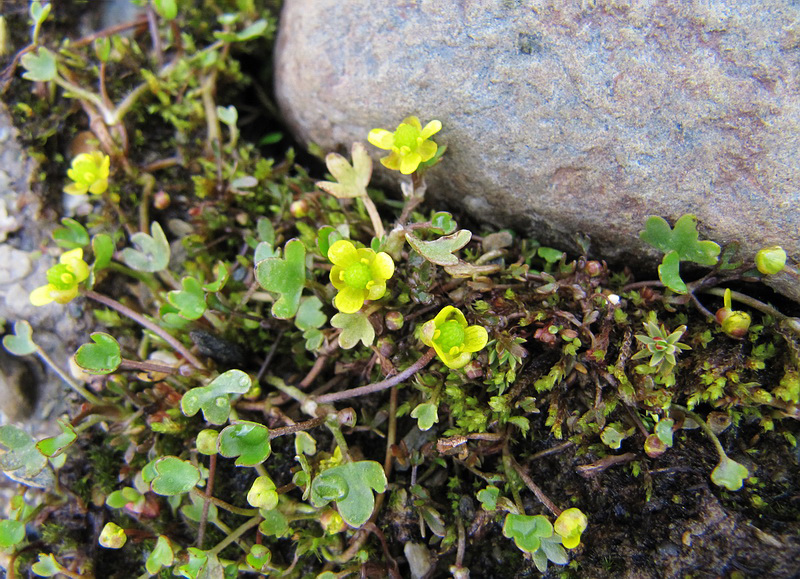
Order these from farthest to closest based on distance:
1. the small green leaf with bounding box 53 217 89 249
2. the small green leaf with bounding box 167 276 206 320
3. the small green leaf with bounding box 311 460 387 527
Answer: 1. the small green leaf with bounding box 53 217 89 249
2. the small green leaf with bounding box 167 276 206 320
3. the small green leaf with bounding box 311 460 387 527

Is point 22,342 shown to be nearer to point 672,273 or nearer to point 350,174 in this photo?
point 350,174

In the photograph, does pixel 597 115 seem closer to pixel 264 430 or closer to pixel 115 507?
pixel 264 430

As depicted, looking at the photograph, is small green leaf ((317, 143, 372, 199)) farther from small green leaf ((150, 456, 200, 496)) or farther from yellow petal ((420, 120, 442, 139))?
small green leaf ((150, 456, 200, 496))

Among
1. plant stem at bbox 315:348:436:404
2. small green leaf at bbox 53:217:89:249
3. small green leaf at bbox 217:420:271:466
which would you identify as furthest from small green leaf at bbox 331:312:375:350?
small green leaf at bbox 53:217:89:249

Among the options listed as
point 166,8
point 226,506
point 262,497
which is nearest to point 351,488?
point 262,497

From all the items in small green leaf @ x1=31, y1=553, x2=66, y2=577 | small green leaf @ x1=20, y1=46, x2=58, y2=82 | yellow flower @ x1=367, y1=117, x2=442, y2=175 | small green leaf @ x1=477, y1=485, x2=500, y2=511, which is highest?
small green leaf @ x1=20, y1=46, x2=58, y2=82

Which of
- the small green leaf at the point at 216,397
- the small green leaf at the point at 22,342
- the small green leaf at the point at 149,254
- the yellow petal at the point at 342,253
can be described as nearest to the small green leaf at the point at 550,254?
the yellow petal at the point at 342,253

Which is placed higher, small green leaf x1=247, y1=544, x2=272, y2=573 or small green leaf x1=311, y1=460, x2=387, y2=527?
small green leaf x1=311, y1=460, x2=387, y2=527

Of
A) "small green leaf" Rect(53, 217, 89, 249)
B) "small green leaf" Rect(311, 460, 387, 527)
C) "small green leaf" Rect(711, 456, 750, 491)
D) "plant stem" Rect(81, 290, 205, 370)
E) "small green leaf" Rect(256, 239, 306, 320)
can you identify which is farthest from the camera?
"small green leaf" Rect(53, 217, 89, 249)
